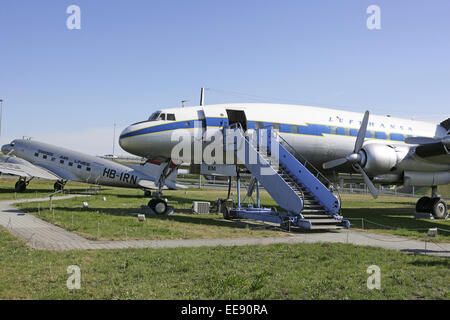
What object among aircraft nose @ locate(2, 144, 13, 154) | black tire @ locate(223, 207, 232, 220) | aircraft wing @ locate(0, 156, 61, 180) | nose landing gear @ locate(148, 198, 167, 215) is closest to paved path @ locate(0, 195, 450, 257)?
black tire @ locate(223, 207, 232, 220)

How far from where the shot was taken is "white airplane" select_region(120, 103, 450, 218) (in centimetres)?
1859

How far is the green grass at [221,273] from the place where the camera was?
6.79 metres

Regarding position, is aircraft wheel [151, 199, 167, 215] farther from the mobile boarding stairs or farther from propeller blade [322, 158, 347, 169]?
propeller blade [322, 158, 347, 169]

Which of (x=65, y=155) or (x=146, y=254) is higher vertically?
(x=65, y=155)

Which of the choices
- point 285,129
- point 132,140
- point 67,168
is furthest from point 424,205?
point 67,168

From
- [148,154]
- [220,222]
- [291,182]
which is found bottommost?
[220,222]

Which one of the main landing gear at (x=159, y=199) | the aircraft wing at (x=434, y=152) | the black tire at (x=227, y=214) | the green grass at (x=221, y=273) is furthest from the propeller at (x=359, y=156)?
the main landing gear at (x=159, y=199)

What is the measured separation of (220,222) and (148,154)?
5.03 meters

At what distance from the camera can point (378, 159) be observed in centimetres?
1933

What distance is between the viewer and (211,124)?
61.5ft

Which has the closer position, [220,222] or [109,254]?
[109,254]

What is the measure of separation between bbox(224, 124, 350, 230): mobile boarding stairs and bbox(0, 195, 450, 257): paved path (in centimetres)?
95

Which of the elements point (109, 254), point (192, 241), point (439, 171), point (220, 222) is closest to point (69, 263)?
point (109, 254)
